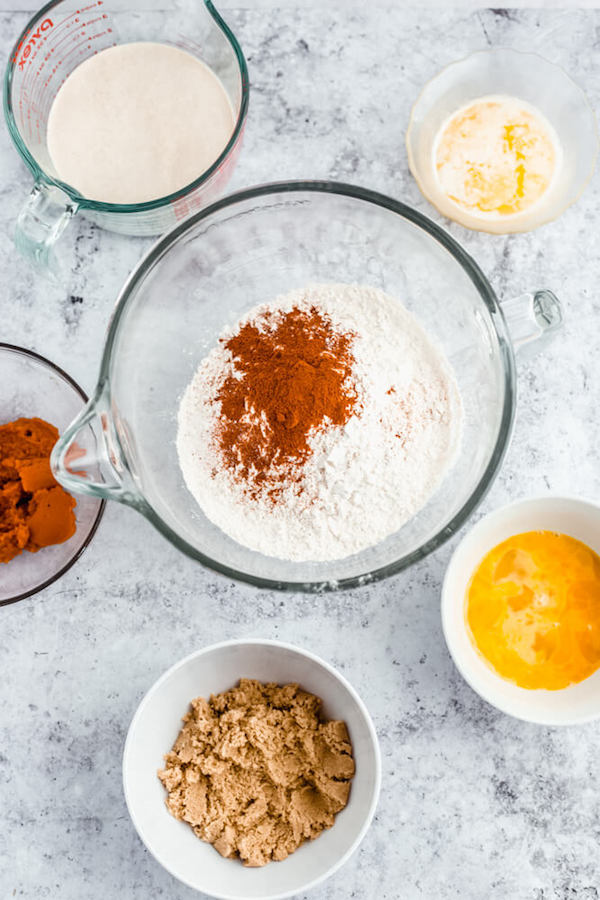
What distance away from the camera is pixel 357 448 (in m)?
1.20

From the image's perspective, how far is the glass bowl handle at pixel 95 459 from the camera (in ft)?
3.89

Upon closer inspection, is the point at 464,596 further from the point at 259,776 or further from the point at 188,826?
the point at 188,826

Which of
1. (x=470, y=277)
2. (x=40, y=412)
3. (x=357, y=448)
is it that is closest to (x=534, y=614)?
(x=357, y=448)

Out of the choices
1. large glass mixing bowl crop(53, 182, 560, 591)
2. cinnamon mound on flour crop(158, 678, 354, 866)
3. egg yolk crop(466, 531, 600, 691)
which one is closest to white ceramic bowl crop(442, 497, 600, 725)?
egg yolk crop(466, 531, 600, 691)

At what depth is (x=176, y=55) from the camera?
1.47m

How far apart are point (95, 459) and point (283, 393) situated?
304 mm

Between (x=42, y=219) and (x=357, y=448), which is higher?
(x=42, y=219)

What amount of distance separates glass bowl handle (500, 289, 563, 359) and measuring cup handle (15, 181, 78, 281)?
0.71 m

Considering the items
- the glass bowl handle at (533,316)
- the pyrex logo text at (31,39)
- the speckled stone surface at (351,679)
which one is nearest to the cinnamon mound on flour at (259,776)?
the speckled stone surface at (351,679)

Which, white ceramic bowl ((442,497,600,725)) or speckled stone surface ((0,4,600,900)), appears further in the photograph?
speckled stone surface ((0,4,600,900))

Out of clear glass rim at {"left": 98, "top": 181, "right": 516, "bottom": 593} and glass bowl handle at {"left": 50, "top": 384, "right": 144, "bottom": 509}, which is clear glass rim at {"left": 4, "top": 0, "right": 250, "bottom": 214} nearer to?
clear glass rim at {"left": 98, "top": 181, "right": 516, "bottom": 593}

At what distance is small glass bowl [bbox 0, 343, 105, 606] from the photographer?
1448 millimetres

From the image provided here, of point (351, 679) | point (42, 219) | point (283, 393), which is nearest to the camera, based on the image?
point (283, 393)

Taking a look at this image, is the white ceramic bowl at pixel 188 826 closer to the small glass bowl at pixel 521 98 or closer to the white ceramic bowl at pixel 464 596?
the white ceramic bowl at pixel 464 596
